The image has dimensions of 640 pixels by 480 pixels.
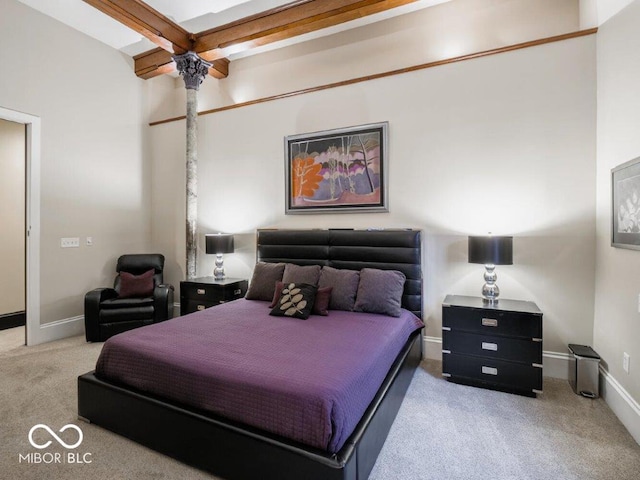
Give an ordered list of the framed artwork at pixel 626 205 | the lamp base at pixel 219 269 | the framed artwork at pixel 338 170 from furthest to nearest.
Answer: the lamp base at pixel 219 269
the framed artwork at pixel 338 170
the framed artwork at pixel 626 205

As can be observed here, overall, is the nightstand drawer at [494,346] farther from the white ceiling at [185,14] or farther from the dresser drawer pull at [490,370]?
the white ceiling at [185,14]

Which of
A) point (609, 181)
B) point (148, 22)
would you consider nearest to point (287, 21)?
point (148, 22)

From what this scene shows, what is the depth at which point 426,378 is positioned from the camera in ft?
9.50

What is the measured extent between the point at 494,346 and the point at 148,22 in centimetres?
478

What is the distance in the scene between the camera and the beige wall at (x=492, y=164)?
2.83 metres

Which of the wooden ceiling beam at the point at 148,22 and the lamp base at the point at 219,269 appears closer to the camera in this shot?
the wooden ceiling beam at the point at 148,22

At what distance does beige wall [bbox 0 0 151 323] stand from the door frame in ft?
0.20

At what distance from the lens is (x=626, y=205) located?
7.29 feet

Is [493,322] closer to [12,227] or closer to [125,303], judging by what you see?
[125,303]

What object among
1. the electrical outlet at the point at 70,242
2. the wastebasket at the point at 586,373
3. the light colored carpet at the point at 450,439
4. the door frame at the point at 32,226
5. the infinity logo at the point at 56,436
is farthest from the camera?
the electrical outlet at the point at 70,242

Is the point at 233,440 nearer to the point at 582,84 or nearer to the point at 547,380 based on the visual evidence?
the point at 547,380

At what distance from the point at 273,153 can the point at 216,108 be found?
4.28ft

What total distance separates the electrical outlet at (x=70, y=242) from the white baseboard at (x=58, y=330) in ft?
3.05

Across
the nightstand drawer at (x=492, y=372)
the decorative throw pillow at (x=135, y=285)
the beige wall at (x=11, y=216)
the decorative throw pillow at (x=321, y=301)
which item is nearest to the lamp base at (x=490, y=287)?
the nightstand drawer at (x=492, y=372)
